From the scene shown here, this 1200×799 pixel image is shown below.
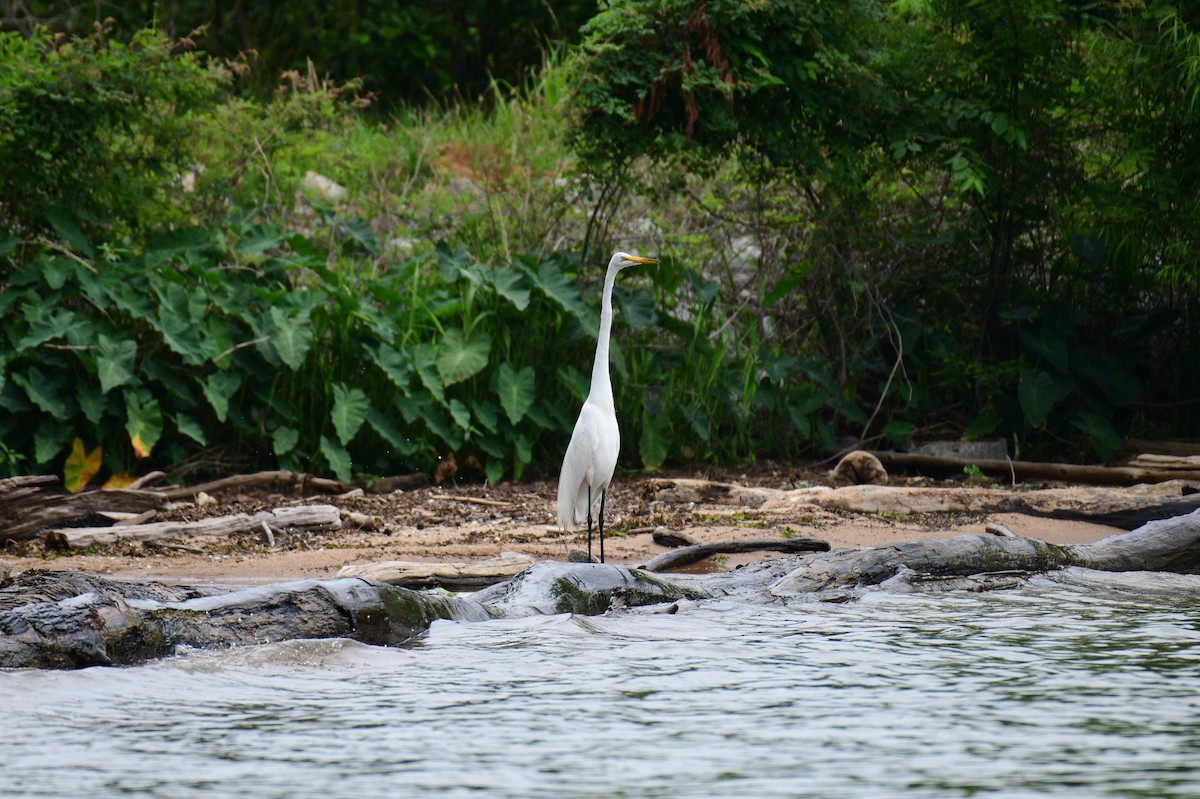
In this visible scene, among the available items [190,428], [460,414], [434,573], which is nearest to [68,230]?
[190,428]

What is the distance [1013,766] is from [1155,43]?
6.24 m

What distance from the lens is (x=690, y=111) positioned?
27.7 feet

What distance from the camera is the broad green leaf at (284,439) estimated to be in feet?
26.4

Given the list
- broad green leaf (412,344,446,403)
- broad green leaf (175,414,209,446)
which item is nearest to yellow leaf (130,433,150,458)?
broad green leaf (175,414,209,446)

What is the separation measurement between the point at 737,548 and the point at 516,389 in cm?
300

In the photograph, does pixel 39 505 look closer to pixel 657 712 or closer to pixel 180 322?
pixel 180 322

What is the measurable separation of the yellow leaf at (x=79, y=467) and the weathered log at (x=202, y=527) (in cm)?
120

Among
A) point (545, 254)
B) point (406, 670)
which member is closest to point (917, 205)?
point (545, 254)

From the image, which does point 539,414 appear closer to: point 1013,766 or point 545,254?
point 545,254

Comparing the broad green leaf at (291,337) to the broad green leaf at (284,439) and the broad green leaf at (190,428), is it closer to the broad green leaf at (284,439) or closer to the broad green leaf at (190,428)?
the broad green leaf at (284,439)

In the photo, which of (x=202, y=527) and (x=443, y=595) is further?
(x=202, y=527)

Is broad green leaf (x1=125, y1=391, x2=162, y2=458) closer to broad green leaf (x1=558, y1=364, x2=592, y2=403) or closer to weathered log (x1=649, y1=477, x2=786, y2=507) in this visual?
broad green leaf (x1=558, y1=364, x2=592, y2=403)

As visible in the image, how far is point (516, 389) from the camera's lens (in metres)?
8.67

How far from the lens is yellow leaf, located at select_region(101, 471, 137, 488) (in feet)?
25.6
